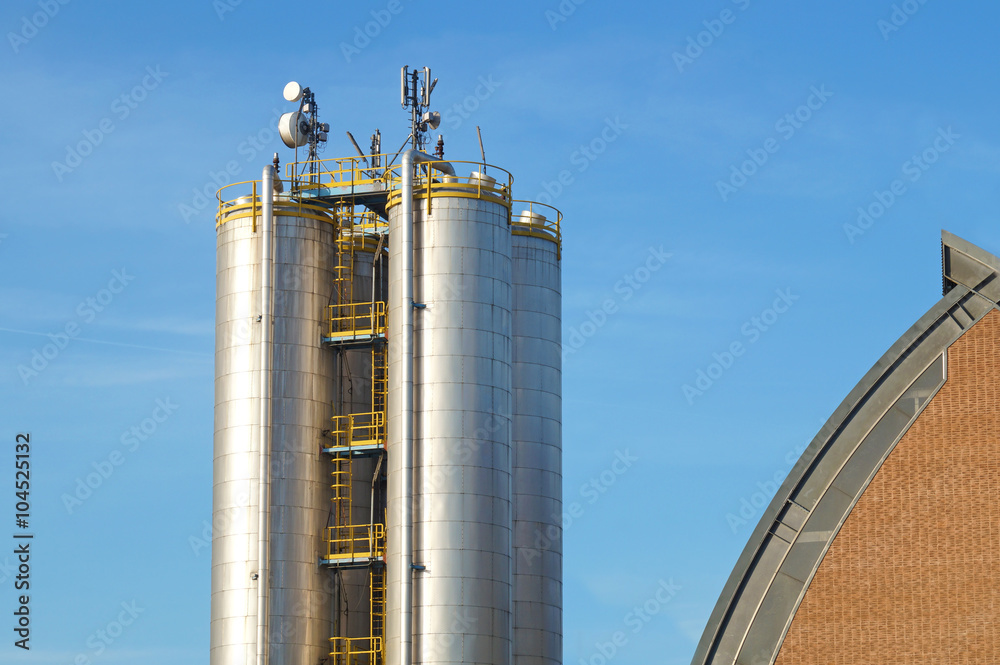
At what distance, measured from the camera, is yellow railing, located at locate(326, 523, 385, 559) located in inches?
2170

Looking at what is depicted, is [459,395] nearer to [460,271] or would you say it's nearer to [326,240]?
[460,271]

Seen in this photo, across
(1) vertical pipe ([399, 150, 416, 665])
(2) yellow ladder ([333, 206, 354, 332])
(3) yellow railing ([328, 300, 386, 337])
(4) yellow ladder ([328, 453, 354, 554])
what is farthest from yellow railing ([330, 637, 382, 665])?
(2) yellow ladder ([333, 206, 354, 332])

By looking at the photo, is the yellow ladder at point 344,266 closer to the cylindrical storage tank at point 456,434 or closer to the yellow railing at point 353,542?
the cylindrical storage tank at point 456,434

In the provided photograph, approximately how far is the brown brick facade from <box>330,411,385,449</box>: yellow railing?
17.7 m

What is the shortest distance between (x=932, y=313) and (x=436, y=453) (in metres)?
17.3

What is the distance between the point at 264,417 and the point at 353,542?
5.54 m

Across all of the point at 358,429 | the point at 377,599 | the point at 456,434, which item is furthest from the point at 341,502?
the point at 456,434

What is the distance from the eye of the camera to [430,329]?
54.3 m

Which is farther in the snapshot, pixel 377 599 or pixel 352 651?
pixel 377 599

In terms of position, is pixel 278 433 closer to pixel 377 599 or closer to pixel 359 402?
pixel 359 402

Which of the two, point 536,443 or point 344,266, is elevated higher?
point 344,266

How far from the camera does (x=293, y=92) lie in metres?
60.3

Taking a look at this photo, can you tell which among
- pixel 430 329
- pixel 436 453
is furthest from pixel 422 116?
pixel 436 453

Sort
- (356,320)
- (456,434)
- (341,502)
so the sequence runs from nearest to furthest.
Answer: (456,434) → (341,502) → (356,320)
